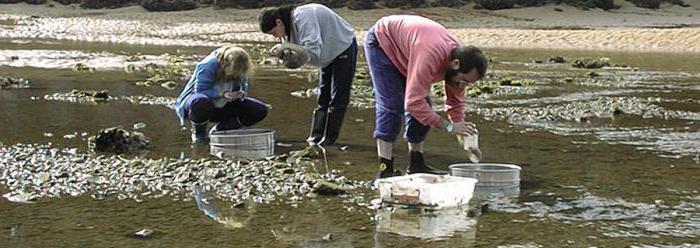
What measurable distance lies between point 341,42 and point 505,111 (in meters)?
3.82

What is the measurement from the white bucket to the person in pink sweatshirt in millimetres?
1380

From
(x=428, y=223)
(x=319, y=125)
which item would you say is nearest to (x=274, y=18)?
(x=319, y=125)

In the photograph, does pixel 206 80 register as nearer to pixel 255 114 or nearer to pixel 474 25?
pixel 255 114

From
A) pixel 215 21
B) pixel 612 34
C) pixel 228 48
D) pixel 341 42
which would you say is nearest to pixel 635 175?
pixel 341 42

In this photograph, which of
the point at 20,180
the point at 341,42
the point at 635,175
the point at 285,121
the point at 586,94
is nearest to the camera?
the point at 20,180

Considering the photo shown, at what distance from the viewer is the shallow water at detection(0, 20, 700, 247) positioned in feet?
17.5

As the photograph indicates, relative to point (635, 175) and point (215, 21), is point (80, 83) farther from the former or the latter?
point (215, 21)

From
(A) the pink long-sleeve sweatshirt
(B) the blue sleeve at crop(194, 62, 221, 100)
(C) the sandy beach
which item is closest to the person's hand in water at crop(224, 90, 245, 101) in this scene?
(B) the blue sleeve at crop(194, 62, 221, 100)

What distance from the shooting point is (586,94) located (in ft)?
46.1

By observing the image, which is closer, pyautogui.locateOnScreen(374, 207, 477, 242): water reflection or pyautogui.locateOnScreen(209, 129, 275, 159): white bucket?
pyautogui.locateOnScreen(374, 207, 477, 242): water reflection

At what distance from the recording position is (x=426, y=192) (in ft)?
19.0

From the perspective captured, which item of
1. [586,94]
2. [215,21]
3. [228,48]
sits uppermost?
[228,48]

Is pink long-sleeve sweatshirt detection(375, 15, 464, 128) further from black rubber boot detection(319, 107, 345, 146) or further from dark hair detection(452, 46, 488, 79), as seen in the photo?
black rubber boot detection(319, 107, 345, 146)

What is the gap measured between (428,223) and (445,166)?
79.1 inches
